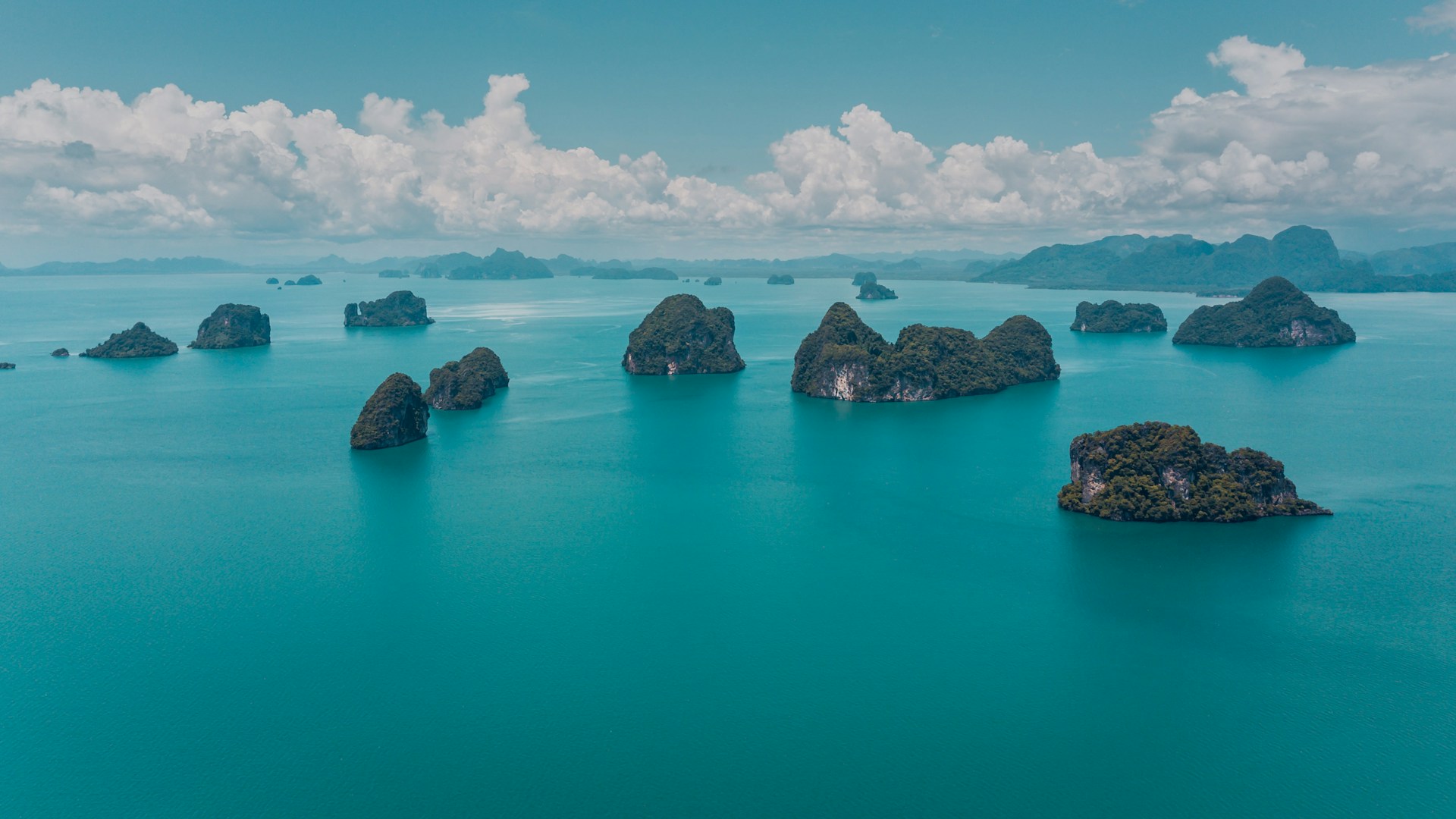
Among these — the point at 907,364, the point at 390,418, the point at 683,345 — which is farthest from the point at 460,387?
the point at 907,364

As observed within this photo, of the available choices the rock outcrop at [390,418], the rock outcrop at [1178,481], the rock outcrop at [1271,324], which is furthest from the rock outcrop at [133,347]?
the rock outcrop at [1271,324]

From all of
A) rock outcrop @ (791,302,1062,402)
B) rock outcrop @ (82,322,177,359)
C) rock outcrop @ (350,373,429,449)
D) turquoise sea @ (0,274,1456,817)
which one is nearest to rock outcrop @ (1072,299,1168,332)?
rock outcrop @ (791,302,1062,402)

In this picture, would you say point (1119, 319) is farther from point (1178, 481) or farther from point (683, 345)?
point (1178, 481)

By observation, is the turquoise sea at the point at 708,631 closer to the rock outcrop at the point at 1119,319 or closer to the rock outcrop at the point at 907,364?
the rock outcrop at the point at 907,364

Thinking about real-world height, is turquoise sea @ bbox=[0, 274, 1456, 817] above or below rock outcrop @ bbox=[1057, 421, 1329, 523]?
below

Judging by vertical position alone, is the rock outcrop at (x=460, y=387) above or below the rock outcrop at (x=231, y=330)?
below

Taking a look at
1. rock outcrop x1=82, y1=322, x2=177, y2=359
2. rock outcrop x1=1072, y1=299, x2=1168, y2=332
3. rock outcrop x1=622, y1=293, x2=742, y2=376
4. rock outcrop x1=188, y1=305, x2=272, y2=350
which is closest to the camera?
rock outcrop x1=622, y1=293, x2=742, y2=376

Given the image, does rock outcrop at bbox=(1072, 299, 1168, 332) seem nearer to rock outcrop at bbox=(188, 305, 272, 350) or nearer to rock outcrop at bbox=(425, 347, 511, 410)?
rock outcrop at bbox=(425, 347, 511, 410)
